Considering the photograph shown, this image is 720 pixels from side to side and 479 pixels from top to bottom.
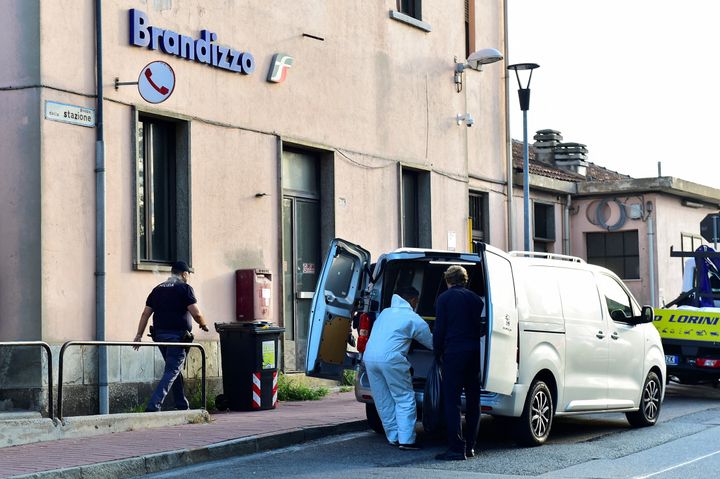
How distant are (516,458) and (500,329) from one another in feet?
3.99

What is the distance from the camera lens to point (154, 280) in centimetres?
1459

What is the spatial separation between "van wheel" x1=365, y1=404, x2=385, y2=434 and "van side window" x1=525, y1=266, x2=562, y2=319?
80.4 inches

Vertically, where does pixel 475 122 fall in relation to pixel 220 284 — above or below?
above

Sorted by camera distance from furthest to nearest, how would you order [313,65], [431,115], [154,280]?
1. [431,115]
2. [313,65]
3. [154,280]

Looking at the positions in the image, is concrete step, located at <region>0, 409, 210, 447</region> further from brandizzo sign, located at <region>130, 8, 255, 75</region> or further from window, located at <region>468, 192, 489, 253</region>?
window, located at <region>468, 192, 489, 253</region>

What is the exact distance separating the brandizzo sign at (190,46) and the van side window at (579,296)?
5793mm

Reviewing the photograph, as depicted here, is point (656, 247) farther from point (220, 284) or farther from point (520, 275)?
point (520, 275)

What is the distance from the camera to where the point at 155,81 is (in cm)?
1418

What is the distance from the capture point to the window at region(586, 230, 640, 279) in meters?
27.4

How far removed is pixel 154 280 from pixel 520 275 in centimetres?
505

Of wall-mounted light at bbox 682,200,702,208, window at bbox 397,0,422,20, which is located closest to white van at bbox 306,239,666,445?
window at bbox 397,0,422,20

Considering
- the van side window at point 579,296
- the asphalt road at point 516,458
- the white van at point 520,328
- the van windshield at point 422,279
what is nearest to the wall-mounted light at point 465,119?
the white van at point 520,328

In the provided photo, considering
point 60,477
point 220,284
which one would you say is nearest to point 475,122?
point 220,284

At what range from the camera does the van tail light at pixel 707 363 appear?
1652 centimetres
